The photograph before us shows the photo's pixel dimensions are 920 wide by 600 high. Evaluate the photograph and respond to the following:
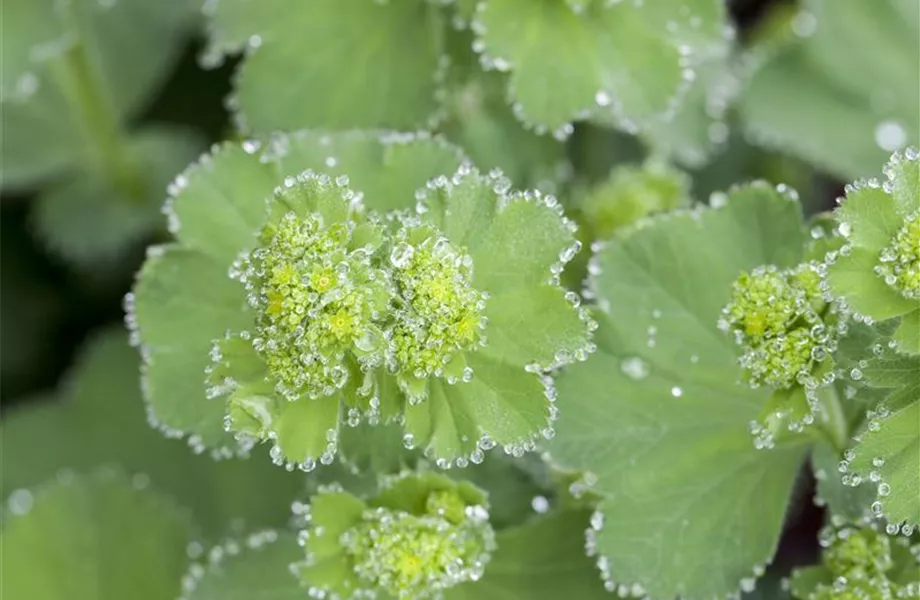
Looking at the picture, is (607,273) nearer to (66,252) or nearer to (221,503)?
(221,503)

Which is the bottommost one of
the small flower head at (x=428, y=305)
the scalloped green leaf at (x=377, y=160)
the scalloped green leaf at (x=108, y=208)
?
the scalloped green leaf at (x=108, y=208)

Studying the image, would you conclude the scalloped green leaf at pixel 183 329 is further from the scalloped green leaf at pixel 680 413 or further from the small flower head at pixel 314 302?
the scalloped green leaf at pixel 680 413

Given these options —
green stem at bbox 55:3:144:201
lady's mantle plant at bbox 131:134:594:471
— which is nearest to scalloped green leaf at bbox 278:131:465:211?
lady's mantle plant at bbox 131:134:594:471

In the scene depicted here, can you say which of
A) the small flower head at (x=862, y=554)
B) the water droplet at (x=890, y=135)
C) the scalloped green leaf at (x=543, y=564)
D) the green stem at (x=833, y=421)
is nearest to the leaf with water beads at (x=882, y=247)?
the green stem at (x=833, y=421)

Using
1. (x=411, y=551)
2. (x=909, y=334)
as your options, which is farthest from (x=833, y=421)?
(x=411, y=551)

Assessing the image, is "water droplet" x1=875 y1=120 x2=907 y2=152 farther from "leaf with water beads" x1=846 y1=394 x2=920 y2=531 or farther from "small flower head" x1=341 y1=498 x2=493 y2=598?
"small flower head" x1=341 y1=498 x2=493 y2=598

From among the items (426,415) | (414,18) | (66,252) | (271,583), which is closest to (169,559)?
(271,583)
